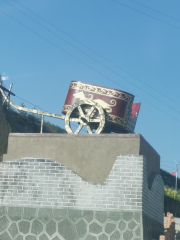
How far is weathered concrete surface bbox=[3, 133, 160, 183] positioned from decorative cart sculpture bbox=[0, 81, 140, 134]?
2289 millimetres

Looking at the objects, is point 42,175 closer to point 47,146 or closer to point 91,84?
point 47,146

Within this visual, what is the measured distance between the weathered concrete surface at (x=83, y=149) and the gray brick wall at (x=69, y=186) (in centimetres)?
20

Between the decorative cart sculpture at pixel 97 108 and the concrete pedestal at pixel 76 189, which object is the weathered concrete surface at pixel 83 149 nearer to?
the concrete pedestal at pixel 76 189

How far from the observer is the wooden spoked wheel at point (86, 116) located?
493 inches

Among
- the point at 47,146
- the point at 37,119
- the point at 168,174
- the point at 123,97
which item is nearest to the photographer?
the point at 47,146

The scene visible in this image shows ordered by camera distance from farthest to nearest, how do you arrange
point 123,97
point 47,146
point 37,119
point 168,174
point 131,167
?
point 168,174, point 37,119, point 123,97, point 47,146, point 131,167

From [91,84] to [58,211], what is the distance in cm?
449

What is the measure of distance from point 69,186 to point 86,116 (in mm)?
3356

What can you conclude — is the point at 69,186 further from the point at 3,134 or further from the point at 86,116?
the point at 3,134

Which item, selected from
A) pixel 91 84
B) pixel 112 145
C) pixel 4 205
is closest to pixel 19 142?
pixel 4 205

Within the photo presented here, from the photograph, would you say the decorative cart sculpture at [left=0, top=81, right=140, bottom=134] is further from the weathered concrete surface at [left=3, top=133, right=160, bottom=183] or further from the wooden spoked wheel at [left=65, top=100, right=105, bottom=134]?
the weathered concrete surface at [left=3, top=133, right=160, bottom=183]

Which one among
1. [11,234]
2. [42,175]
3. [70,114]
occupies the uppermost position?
[70,114]

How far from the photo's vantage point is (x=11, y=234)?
976 cm

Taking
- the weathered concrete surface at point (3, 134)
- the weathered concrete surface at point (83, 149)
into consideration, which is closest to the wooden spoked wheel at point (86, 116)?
the weathered concrete surface at point (83, 149)
